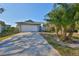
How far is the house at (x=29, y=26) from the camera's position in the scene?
3.57 metres

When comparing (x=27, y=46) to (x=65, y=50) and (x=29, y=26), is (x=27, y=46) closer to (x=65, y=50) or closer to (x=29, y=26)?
(x=29, y=26)

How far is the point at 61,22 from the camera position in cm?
362

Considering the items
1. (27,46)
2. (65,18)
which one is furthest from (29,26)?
(65,18)

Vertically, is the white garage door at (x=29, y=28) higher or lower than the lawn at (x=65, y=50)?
higher

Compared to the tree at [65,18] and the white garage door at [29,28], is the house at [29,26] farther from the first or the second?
the tree at [65,18]

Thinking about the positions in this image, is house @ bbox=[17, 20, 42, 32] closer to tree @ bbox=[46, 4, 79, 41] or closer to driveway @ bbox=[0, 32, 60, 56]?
driveway @ bbox=[0, 32, 60, 56]

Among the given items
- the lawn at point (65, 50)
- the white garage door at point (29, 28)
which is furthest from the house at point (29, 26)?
the lawn at point (65, 50)

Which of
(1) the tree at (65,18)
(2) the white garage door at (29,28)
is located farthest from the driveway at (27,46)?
(1) the tree at (65,18)

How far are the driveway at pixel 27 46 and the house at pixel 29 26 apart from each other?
55 millimetres

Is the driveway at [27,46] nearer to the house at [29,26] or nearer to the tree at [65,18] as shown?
the house at [29,26]

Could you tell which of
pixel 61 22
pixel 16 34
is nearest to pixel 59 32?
pixel 61 22

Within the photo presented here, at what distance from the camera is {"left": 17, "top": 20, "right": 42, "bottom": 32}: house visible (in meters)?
3.57

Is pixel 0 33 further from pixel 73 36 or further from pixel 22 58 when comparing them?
pixel 73 36

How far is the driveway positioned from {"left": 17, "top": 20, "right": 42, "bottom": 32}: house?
0.18ft
